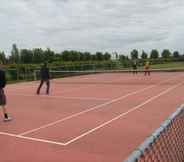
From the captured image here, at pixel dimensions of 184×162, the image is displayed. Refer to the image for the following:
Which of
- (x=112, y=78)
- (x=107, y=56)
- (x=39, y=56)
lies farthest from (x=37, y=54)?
(x=112, y=78)

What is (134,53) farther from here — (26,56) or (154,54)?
(26,56)

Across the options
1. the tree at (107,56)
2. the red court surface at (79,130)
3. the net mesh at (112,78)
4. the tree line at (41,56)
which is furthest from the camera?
the tree at (107,56)

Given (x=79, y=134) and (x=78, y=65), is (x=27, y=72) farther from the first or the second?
(x=79, y=134)

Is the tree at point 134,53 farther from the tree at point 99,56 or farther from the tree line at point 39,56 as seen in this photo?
the tree line at point 39,56

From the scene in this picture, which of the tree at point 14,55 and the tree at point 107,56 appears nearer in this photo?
the tree at point 14,55

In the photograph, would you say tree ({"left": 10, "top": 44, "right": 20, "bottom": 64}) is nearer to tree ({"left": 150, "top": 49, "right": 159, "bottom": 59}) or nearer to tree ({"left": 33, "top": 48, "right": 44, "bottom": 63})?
tree ({"left": 33, "top": 48, "right": 44, "bottom": 63})

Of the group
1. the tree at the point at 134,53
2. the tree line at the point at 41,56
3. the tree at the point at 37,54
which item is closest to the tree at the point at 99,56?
the tree line at the point at 41,56

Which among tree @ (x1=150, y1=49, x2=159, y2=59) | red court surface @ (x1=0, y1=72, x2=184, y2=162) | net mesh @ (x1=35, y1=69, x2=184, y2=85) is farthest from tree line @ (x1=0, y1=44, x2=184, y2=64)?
red court surface @ (x1=0, y1=72, x2=184, y2=162)

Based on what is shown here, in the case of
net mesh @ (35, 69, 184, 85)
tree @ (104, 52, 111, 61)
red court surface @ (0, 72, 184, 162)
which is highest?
tree @ (104, 52, 111, 61)

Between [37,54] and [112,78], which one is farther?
[37,54]

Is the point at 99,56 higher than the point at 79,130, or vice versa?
the point at 99,56

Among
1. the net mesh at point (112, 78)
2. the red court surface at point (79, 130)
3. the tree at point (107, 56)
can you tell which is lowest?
the net mesh at point (112, 78)

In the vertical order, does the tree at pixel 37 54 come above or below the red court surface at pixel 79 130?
above

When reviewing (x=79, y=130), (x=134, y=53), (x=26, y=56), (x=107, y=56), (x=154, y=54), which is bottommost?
(x=79, y=130)
